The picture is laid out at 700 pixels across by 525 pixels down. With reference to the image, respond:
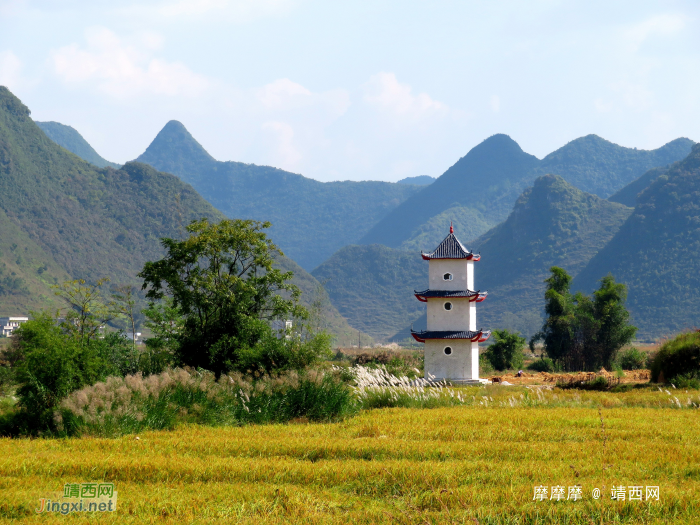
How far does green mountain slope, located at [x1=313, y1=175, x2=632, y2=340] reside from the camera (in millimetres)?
127875

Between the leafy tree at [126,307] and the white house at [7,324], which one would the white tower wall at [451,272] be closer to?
the leafy tree at [126,307]

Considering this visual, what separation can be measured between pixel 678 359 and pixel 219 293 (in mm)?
15912

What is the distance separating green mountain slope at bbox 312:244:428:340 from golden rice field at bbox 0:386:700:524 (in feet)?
452

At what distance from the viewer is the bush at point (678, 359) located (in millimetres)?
22547

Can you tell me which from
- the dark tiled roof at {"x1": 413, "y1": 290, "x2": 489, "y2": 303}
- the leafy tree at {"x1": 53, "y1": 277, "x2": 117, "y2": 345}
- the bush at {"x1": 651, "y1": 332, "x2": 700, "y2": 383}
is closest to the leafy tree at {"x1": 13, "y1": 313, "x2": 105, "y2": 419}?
the leafy tree at {"x1": 53, "y1": 277, "x2": 117, "y2": 345}

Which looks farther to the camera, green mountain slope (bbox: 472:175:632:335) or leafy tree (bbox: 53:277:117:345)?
green mountain slope (bbox: 472:175:632:335)

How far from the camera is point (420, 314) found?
155 m

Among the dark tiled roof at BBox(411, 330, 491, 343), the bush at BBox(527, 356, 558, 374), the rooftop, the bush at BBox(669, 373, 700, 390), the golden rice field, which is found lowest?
the bush at BBox(527, 356, 558, 374)

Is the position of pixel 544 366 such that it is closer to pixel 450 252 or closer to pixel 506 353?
pixel 506 353

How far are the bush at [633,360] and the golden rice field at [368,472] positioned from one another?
29.3m

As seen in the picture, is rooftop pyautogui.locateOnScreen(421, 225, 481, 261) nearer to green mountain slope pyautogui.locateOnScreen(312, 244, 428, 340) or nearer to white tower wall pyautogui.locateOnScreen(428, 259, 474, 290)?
white tower wall pyautogui.locateOnScreen(428, 259, 474, 290)

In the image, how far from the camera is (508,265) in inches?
5817

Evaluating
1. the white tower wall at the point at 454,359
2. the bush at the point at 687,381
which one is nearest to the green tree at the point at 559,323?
the white tower wall at the point at 454,359

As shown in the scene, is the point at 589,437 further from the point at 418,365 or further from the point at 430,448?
the point at 418,365
